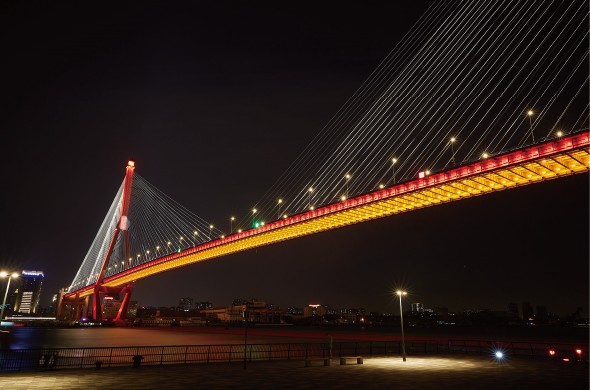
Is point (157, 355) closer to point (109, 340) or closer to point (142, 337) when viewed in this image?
point (109, 340)

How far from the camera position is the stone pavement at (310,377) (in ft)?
45.9

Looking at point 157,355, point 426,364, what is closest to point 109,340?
point 157,355

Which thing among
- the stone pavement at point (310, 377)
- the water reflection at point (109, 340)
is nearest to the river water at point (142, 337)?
the water reflection at point (109, 340)

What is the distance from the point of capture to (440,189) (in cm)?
3344

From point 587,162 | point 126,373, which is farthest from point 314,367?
point 587,162

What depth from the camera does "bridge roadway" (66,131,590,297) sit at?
25.9 meters

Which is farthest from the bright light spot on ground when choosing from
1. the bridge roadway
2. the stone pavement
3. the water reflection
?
the water reflection

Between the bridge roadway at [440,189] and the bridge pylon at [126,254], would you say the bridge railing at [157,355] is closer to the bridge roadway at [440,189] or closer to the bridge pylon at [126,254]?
the bridge roadway at [440,189]

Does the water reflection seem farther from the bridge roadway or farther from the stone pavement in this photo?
the stone pavement

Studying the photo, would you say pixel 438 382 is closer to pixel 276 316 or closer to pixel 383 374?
pixel 383 374

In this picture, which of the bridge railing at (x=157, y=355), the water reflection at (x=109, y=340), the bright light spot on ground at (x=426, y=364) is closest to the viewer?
the bridge railing at (x=157, y=355)

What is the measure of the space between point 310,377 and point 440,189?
21443 mm

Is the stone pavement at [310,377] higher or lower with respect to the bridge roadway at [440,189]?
lower

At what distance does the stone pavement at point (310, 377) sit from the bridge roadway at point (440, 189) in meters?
11.7
